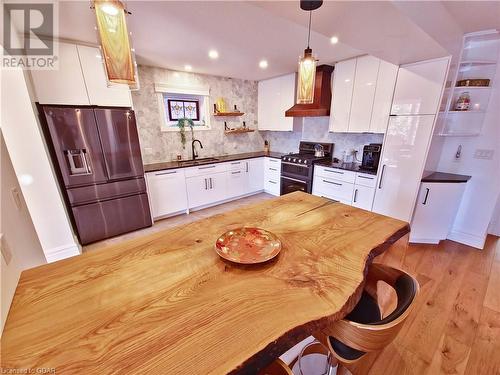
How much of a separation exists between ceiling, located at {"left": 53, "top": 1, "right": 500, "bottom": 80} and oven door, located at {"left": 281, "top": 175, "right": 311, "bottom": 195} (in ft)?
6.57

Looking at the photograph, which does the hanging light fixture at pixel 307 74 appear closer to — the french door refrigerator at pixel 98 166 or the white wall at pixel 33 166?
the french door refrigerator at pixel 98 166

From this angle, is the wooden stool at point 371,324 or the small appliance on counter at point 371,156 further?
the small appliance on counter at point 371,156

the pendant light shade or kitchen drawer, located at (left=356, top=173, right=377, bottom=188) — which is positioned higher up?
the pendant light shade

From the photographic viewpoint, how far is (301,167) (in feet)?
12.3

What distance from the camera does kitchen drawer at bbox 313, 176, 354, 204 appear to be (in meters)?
3.20

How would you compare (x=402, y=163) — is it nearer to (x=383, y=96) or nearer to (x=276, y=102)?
(x=383, y=96)

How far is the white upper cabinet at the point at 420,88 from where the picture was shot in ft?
7.22

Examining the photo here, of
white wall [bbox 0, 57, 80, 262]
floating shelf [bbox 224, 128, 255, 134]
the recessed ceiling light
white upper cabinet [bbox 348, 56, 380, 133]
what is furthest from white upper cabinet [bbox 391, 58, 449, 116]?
white wall [bbox 0, 57, 80, 262]

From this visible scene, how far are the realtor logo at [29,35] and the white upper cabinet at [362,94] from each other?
11.0ft

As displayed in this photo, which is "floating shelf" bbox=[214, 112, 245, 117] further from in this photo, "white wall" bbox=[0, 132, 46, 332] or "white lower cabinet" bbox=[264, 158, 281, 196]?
"white wall" bbox=[0, 132, 46, 332]

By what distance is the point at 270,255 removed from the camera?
3.39 ft

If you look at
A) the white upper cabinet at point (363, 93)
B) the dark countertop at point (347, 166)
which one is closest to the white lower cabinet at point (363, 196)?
the dark countertop at point (347, 166)

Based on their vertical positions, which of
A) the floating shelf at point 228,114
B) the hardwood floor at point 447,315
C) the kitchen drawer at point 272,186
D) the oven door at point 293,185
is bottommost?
the hardwood floor at point 447,315

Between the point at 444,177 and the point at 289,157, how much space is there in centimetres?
221
